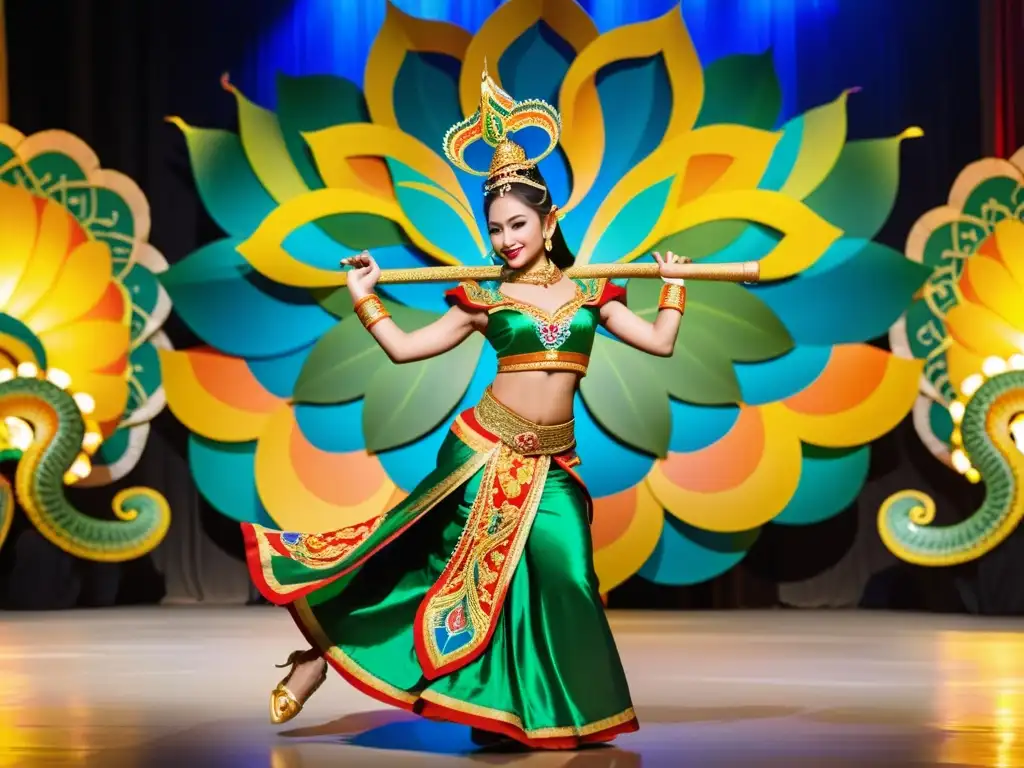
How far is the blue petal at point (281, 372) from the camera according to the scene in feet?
17.4

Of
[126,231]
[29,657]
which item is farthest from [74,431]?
[29,657]

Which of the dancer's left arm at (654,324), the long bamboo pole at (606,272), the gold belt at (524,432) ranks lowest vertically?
the gold belt at (524,432)

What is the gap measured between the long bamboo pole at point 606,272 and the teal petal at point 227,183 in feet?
8.67

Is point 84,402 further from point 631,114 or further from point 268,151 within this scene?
point 631,114

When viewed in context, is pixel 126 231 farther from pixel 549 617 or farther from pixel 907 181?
pixel 549 617

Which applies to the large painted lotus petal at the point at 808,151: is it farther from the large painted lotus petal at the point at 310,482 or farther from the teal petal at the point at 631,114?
the large painted lotus petal at the point at 310,482

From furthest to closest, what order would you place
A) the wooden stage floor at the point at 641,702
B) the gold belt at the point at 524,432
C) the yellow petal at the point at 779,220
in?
the yellow petal at the point at 779,220, the gold belt at the point at 524,432, the wooden stage floor at the point at 641,702

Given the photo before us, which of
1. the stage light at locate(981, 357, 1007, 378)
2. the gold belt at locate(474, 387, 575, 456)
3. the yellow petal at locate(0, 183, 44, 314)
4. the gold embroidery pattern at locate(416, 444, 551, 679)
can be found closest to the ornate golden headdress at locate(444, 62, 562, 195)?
the gold belt at locate(474, 387, 575, 456)

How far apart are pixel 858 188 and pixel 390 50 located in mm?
1735

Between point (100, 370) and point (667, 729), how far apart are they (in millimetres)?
3385

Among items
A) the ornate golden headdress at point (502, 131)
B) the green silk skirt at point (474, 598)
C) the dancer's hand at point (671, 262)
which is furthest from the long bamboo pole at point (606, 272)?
the green silk skirt at point (474, 598)

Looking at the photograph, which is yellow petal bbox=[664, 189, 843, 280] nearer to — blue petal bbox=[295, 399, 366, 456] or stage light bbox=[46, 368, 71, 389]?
blue petal bbox=[295, 399, 366, 456]

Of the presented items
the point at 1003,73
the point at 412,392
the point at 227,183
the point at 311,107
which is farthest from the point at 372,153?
the point at 1003,73

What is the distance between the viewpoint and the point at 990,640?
14.2 ft
